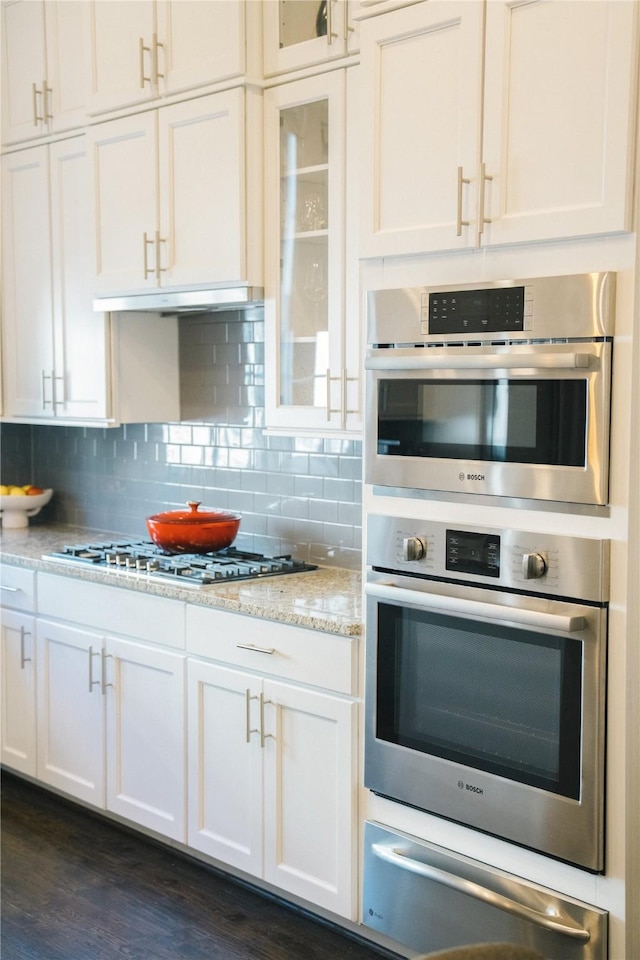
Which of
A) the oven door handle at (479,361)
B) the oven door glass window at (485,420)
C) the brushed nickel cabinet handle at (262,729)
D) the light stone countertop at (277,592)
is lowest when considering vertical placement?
the brushed nickel cabinet handle at (262,729)

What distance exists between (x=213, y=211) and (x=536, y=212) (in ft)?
4.34

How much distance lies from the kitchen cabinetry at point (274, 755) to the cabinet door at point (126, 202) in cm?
120

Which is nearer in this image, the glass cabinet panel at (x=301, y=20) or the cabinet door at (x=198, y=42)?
the glass cabinet panel at (x=301, y=20)

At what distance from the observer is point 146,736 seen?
11.1 ft

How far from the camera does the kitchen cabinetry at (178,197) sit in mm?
3217

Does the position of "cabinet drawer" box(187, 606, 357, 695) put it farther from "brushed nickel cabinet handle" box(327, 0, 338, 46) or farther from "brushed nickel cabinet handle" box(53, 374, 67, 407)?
"brushed nickel cabinet handle" box(327, 0, 338, 46)

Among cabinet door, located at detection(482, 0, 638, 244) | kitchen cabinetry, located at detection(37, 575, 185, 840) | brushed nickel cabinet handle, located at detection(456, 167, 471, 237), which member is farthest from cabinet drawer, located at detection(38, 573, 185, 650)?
cabinet door, located at detection(482, 0, 638, 244)

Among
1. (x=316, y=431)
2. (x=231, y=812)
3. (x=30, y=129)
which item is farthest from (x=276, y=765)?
(x=30, y=129)

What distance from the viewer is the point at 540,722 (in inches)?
91.5

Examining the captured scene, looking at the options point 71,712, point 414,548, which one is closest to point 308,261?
point 414,548

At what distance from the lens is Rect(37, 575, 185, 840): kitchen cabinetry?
3277mm

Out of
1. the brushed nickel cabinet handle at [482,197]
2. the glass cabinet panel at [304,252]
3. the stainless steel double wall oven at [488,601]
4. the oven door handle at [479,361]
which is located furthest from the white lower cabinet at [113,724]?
the brushed nickel cabinet handle at [482,197]

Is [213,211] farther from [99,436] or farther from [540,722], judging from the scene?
[540,722]

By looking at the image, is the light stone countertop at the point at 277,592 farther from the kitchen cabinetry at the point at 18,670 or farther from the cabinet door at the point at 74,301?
the cabinet door at the point at 74,301
